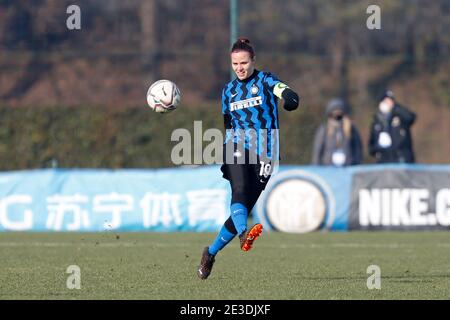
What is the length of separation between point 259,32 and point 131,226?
65.7ft

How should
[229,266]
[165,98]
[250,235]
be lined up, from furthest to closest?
[229,266]
[165,98]
[250,235]

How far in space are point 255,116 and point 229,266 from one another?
78.2 inches

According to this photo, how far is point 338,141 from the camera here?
59.1 ft

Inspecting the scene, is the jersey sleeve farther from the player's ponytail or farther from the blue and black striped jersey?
the player's ponytail

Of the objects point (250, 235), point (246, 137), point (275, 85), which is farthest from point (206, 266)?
point (275, 85)

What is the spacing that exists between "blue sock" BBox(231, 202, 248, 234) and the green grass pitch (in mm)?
442

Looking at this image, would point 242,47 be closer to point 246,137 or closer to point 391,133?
point 246,137

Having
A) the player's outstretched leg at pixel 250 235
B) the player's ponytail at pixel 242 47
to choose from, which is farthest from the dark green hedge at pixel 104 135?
the player's outstretched leg at pixel 250 235

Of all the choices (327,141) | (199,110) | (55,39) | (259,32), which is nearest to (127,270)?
(327,141)

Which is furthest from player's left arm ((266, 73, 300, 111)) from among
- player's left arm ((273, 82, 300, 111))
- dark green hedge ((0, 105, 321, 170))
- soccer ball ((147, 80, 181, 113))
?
dark green hedge ((0, 105, 321, 170))

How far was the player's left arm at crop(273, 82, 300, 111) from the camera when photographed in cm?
865

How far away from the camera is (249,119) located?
9.22 metres

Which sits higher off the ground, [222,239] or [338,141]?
[338,141]

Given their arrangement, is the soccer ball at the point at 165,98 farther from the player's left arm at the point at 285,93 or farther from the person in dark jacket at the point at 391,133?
the person in dark jacket at the point at 391,133
